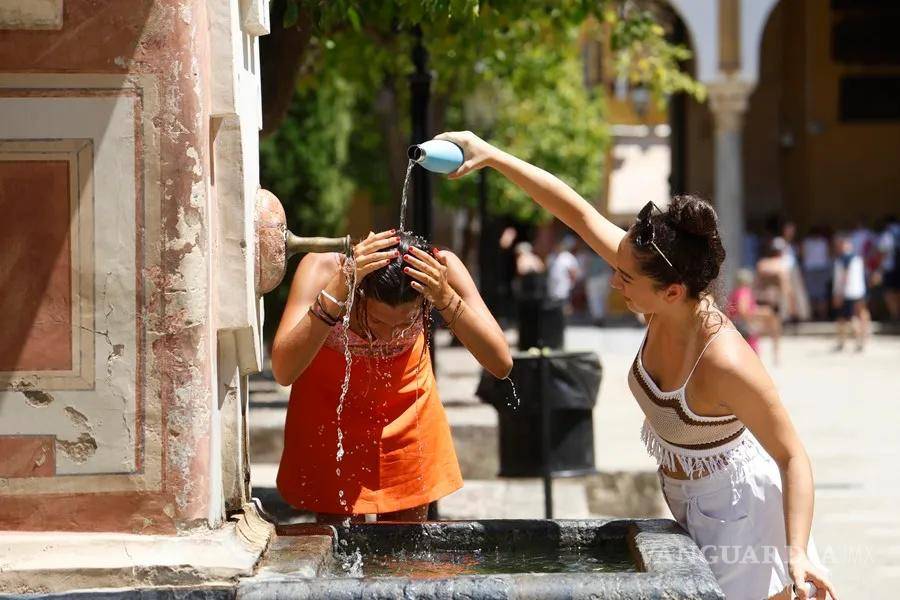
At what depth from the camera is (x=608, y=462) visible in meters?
9.13

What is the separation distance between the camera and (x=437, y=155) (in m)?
3.48

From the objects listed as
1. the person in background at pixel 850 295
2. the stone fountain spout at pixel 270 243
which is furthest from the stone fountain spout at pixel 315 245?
the person in background at pixel 850 295

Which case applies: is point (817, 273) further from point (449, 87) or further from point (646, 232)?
point (646, 232)

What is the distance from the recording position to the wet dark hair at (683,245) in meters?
3.32

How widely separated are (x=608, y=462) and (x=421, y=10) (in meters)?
4.61

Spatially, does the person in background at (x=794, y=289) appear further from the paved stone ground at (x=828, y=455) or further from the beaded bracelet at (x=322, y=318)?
the beaded bracelet at (x=322, y=318)

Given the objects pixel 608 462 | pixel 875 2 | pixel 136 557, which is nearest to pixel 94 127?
pixel 136 557

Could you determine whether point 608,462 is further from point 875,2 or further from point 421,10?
point 875,2

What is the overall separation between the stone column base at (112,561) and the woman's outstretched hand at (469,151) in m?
1.11

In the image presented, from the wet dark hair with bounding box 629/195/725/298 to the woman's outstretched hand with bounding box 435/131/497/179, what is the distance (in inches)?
18.4

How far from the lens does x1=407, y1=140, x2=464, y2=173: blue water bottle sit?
346cm

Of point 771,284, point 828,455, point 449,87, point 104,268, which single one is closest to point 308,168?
point 449,87

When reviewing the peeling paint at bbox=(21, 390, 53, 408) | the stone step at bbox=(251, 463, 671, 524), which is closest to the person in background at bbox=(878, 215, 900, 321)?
the stone step at bbox=(251, 463, 671, 524)

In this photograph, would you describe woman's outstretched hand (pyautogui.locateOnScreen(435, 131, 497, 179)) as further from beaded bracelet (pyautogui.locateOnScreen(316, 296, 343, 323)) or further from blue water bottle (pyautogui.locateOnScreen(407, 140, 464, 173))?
beaded bracelet (pyautogui.locateOnScreen(316, 296, 343, 323))
